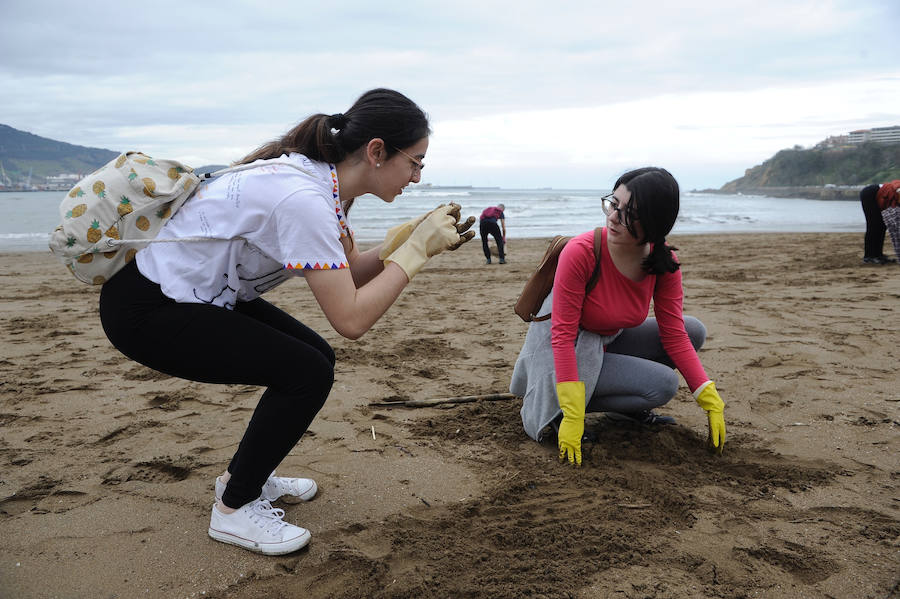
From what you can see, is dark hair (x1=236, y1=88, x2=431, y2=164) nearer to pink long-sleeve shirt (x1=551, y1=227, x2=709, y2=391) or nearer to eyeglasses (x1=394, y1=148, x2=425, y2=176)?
eyeglasses (x1=394, y1=148, x2=425, y2=176)

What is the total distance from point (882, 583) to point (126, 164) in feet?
7.88

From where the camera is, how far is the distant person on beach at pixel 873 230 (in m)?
7.74

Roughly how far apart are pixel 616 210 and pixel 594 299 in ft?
1.29

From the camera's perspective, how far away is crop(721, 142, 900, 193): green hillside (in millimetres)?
56506

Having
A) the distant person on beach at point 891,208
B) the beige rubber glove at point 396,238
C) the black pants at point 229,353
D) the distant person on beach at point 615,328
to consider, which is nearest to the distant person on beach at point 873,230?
the distant person on beach at point 891,208

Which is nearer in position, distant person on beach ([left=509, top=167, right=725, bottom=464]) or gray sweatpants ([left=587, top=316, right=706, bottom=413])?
distant person on beach ([left=509, top=167, right=725, bottom=464])

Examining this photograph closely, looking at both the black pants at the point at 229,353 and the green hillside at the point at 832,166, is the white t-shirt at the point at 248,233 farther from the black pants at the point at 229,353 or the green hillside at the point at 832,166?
the green hillside at the point at 832,166

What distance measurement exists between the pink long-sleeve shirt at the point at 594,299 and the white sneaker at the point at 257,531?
1185 mm

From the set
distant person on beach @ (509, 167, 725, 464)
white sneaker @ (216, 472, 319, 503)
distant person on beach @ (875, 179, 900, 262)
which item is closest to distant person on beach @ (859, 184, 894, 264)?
distant person on beach @ (875, 179, 900, 262)

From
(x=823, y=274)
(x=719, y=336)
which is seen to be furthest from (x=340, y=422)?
(x=823, y=274)

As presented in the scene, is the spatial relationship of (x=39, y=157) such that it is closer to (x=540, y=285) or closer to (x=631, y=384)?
(x=540, y=285)

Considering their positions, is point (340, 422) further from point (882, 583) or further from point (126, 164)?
point (882, 583)

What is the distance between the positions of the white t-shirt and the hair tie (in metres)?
0.15

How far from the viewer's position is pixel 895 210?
7406 mm
